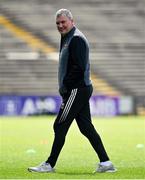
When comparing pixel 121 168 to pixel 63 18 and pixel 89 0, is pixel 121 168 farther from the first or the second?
pixel 89 0

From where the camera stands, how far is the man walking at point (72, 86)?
836 centimetres

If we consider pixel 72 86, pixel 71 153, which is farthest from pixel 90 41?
pixel 72 86

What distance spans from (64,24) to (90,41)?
2228cm

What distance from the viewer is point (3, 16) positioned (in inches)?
1211

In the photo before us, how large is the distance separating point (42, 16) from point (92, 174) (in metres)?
23.0

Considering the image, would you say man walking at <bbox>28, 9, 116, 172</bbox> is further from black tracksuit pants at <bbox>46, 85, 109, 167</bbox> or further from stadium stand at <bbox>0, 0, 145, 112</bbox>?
stadium stand at <bbox>0, 0, 145, 112</bbox>

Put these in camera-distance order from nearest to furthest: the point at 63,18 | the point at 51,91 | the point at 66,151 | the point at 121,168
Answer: the point at 63,18 → the point at 121,168 → the point at 66,151 → the point at 51,91

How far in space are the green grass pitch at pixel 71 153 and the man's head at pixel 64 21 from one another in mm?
1582

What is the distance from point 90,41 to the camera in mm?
30578

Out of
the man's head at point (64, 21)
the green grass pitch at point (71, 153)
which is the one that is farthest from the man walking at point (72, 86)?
the green grass pitch at point (71, 153)

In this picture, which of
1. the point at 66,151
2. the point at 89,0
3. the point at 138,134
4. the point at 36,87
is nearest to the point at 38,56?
the point at 36,87

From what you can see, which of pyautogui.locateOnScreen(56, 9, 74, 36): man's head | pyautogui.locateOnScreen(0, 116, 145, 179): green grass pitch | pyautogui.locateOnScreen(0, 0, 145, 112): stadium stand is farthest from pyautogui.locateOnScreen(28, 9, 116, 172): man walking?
pyautogui.locateOnScreen(0, 0, 145, 112): stadium stand

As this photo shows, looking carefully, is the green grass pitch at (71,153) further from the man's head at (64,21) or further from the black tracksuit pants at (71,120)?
the man's head at (64,21)

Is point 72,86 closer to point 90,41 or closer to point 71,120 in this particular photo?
point 71,120
